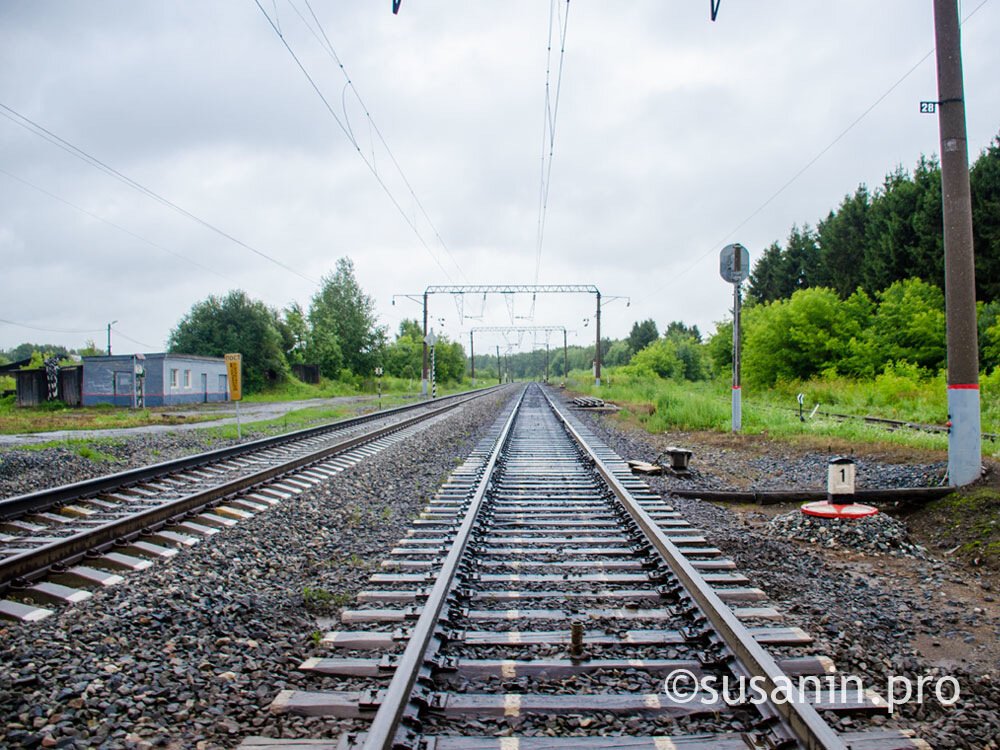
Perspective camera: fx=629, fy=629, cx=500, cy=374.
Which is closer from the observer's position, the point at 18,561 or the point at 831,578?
the point at 18,561

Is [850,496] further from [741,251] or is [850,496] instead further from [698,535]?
[741,251]

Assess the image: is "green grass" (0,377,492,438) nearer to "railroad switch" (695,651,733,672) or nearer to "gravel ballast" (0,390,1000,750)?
"gravel ballast" (0,390,1000,750)

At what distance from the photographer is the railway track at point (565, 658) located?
2.50 m

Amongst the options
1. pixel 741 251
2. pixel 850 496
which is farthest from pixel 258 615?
pixel 741 251

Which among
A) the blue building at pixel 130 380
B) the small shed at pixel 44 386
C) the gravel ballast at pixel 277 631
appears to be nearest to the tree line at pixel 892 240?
the gravel ballast at pixel 277 631

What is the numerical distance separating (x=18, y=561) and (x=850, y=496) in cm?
685

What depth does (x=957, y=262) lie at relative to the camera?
21.6 feet

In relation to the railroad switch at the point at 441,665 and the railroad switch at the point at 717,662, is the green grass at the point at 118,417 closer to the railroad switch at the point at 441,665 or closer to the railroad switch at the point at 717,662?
the railroad switch at the point at 441,665

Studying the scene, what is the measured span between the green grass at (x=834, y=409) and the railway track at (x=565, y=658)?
7.52m

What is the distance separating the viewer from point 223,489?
7.15 meters

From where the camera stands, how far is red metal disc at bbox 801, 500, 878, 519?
5.65 metres

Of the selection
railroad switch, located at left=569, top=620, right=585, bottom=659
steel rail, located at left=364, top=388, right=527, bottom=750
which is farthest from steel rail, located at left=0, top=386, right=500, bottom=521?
railroad switch, located at left=569, top=620, right=585, bottom=659

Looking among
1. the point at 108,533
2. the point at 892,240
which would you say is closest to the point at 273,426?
the point at 108,533

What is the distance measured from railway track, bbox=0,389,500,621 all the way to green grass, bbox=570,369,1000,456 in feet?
30.2
